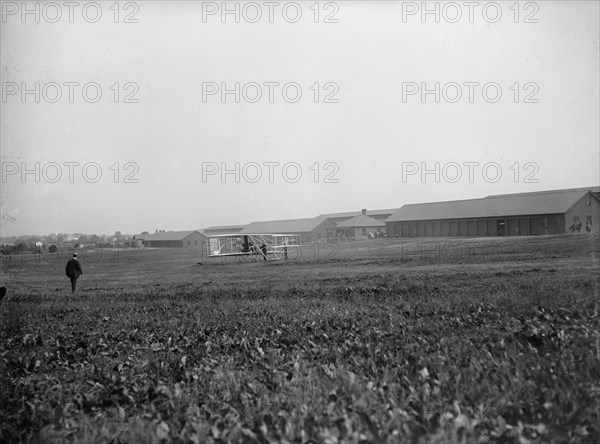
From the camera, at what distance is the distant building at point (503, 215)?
33.5 meters

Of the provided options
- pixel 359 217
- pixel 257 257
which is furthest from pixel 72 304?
pixel 359 217

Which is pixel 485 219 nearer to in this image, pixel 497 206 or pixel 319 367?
pixel 497 206

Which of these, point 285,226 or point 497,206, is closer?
point 497,206

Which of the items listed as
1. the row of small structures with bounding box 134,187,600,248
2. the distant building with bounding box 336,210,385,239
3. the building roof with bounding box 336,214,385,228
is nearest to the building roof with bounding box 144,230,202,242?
the row of small structures with bounding box 134,187,600,248

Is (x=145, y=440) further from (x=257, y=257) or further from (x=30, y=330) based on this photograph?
(x=257, y=257)

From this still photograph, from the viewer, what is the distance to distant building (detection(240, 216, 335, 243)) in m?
62.6

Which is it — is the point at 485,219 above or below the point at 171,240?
above

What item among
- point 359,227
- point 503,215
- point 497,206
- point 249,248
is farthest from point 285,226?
point 503,215

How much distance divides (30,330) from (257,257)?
1103 inches

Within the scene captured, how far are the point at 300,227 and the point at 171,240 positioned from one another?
93.9 feet

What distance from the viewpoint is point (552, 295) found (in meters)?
11.3

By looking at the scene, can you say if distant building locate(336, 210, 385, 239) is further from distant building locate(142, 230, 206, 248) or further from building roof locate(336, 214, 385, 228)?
distant building locate(142, 230, 206, 248)

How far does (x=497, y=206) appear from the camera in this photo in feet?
149

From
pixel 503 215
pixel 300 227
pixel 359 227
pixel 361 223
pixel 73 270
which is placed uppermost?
pixel 503 215
